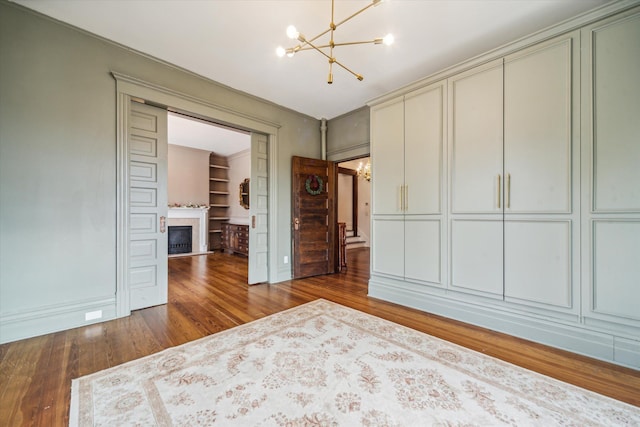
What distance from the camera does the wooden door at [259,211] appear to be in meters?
4.21

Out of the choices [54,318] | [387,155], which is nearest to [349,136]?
[387,155]

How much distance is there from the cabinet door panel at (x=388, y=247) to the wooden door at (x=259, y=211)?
72.3 inches

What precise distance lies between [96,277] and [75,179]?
3.40 ft

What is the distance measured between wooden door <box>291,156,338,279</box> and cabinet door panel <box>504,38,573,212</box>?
292 centimetres

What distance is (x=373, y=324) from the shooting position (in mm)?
2682

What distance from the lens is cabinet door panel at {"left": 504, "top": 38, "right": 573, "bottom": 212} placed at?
2.27 metres

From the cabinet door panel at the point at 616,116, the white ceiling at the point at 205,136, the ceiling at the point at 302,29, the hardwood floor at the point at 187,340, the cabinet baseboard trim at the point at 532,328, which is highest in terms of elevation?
the white ceiling at the point at 205,136

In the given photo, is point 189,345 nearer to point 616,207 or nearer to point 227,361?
point 227,361

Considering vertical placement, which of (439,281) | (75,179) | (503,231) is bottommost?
(439,281)

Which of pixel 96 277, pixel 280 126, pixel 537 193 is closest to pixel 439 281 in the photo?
pixel 537 193

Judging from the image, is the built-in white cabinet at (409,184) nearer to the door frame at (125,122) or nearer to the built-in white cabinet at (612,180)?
the built-in white cabinet at (612,180)

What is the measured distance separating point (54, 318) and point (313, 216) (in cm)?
347

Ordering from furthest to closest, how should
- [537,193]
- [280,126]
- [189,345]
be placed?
1. [280,126]
2. [537,193]
3. [189,345]

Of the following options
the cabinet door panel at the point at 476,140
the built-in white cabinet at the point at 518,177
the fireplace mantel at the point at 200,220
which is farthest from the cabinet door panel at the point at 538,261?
the fireplace mantel at the point at 200,220
